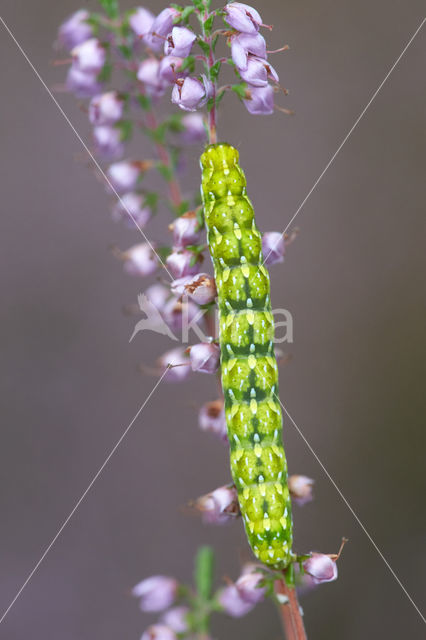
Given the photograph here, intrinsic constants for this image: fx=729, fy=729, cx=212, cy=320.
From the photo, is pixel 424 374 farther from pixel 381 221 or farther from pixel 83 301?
pixel 83 301

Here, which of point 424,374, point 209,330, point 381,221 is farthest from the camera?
point 381,221

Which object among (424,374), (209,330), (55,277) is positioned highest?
(55,277)

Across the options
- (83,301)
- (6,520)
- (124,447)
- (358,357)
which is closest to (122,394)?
(124,447)

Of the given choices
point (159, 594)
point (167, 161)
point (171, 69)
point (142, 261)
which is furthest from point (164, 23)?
point (159, 594)

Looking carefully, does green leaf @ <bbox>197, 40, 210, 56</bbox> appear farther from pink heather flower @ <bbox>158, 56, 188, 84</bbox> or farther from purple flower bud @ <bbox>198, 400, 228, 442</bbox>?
purple flower bud @ <bbox>198, 400, 228, 442</bbox>

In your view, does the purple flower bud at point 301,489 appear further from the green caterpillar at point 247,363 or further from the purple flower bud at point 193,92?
the purple flower bud at point 193,92
